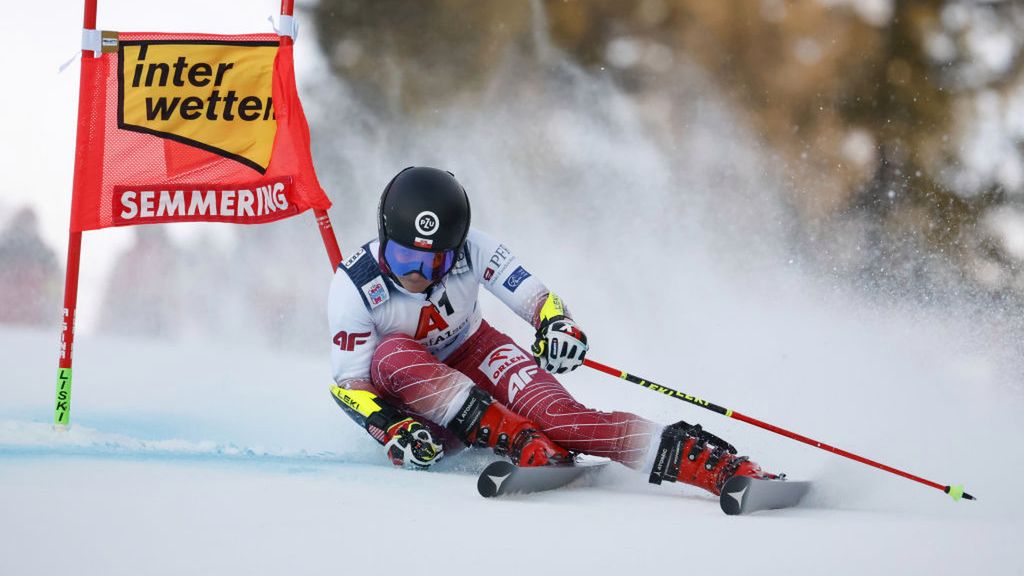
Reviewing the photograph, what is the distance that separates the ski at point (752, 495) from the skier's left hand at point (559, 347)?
80 centimetres

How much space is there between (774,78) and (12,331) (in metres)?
7.12

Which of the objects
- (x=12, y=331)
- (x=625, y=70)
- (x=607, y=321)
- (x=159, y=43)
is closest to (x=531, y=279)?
(x=159, y=43)

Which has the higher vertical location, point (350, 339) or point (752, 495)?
point (350, 339)

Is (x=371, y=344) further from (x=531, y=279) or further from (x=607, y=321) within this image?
(x=607, y=321)

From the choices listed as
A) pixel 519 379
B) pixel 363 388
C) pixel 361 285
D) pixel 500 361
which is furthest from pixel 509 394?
pixel 361 285

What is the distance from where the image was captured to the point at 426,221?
145 inches

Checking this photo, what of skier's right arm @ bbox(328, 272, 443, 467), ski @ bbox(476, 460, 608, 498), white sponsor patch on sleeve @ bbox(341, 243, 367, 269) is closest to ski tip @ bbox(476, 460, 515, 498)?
ski @ bbox(476, 460, 608, 498)

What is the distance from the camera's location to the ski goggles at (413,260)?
3.76m

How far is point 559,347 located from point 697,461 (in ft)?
2.08

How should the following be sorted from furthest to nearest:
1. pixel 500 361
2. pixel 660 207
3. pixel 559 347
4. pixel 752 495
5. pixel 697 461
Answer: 1. pixel 660 207
2. pixel 500 361
3. pixel 559 347
4. pixel 697 461
5. pixel 752 495

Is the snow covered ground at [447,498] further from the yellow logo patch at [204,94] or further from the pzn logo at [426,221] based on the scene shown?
the yellow logo patch at [204,94]

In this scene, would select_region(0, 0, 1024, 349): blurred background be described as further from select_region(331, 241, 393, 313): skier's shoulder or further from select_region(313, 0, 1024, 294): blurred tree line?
select_region(331, 241, 393, 313): skier's shoulder

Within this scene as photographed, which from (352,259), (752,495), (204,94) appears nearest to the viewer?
(752,495)

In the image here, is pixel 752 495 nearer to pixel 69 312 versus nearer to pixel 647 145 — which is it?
pixel 69 312
